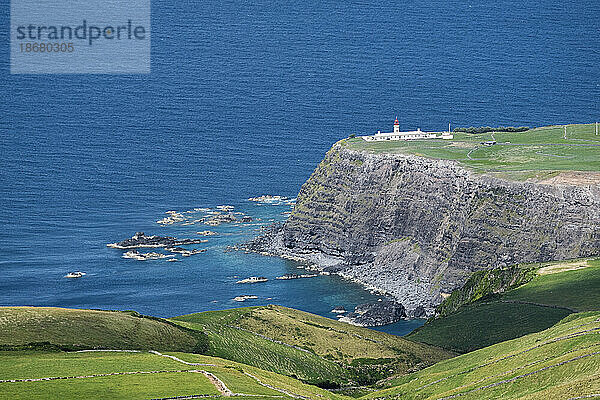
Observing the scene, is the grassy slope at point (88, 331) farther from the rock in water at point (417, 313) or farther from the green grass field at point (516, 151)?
the green grass field at point (516, 151)

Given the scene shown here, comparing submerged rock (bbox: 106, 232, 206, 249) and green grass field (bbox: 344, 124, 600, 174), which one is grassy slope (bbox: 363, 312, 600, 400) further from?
submerged rock (bbox: 106, 232, 206, 249)

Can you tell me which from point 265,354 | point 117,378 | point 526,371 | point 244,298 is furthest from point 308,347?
point 244,298

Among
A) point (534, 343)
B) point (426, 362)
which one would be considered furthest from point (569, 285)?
point (534, 343)

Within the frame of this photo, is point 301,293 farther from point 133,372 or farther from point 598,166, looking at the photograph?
point 133,372

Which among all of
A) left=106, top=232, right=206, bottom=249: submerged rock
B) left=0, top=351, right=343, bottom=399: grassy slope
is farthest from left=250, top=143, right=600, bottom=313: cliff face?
left=0, top=351, right=343, bottom=399: grassy slope

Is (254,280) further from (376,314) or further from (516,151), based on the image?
(516,151)

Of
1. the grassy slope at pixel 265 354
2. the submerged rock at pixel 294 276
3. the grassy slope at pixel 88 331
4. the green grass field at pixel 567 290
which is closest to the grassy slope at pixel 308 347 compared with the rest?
the grassy slope at pixel 265 354

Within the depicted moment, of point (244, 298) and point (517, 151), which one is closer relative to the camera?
point (244, 298)
